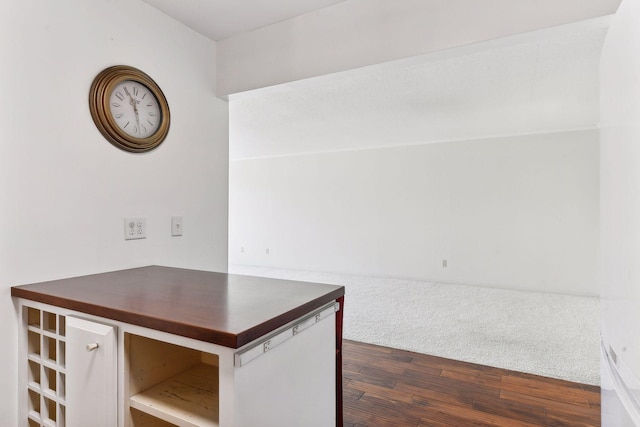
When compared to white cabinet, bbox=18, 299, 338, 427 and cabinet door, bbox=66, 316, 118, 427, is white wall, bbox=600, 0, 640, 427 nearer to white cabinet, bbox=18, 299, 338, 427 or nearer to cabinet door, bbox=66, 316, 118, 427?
white cabinet, bbox=18, 299, 338, 427

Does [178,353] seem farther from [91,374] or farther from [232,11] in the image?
[232,11]

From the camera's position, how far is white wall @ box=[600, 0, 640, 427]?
751mm

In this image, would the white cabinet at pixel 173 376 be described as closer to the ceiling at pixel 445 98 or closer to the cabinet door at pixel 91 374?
the cabinet door at pixel 91 374

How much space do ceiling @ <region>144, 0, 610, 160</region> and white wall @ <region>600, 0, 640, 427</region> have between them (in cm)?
70

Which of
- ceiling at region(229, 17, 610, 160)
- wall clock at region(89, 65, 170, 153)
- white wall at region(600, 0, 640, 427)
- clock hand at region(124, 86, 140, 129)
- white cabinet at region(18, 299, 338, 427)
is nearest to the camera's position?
white wall at region(600, 0, 640, 427)

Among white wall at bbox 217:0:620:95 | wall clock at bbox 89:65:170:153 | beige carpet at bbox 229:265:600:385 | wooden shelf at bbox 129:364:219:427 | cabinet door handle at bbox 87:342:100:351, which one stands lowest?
beige carpet at bbox 229:265:600:385

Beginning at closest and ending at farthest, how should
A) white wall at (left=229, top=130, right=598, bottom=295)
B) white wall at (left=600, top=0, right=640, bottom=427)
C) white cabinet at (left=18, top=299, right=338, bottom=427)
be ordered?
1. white wall at (left=600, top=0, right=640, bottom=427)
2. white cabinet at (left=18, top=299, right=338, bottom=427)
3. white wall at (left=229, top=130, right=598, bottom=295)

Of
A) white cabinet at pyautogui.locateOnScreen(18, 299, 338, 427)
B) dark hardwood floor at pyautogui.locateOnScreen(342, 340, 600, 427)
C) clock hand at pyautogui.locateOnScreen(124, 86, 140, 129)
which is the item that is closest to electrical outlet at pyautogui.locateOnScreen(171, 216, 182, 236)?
clock hand at pyautogui.locateOnScreen(124, 86, 140, 129)

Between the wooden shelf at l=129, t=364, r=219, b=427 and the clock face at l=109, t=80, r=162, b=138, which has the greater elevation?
the clock face at l=109, t=80, r=162, b=138

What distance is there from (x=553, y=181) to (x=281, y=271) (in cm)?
462

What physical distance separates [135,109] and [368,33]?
131 centimetres

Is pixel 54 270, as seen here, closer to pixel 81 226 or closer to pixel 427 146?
pixel 81 226

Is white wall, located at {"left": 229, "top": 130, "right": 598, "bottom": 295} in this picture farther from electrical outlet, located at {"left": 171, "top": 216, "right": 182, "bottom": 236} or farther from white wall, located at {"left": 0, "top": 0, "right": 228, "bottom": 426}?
electrical outlet, located at {"left": 171, "top": 216, "right": 182, "bottom": 236}

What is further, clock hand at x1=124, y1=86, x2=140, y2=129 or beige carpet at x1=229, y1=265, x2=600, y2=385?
beige carpet at x1=229, y1=265, x2=600, y2=385
